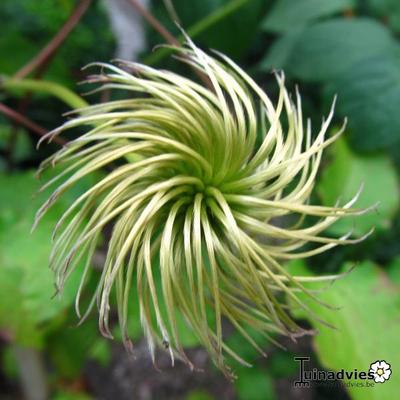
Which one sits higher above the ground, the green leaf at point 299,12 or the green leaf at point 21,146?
the green leaf at point 299,12

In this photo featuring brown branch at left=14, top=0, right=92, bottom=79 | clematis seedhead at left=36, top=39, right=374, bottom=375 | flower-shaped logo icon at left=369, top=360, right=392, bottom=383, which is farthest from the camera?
brown branch at left=14, top=0, right=92, bottom=79

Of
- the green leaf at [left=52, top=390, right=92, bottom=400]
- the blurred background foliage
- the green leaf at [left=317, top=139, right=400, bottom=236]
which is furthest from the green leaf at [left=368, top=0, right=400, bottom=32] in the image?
the green leaf at [left=52, top=390, right=92, bottom=400]

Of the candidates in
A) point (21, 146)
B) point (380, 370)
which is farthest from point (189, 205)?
point (21, 146)

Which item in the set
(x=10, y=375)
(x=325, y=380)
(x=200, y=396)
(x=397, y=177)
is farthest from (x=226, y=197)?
(x=10, y=375)

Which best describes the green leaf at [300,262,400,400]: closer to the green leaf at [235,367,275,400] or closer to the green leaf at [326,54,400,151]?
the green leaf at [326,54,400,151]

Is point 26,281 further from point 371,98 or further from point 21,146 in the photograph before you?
point 371,98

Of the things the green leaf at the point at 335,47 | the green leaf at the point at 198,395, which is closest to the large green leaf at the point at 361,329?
the green leaf at the point at 335,47

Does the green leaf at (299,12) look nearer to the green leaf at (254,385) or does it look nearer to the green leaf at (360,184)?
the green leaf at (360,184)

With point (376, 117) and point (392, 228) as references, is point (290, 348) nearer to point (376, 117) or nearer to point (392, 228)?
point (392, 228)
